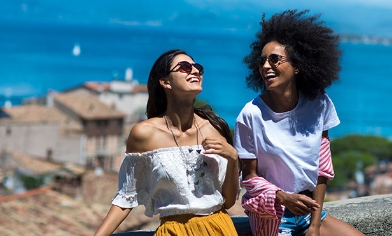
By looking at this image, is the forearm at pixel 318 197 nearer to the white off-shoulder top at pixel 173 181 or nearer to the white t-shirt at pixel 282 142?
the white t-shirt at pixel 282 142

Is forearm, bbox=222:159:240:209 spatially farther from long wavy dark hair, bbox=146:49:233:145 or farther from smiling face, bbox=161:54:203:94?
smiling face, bbox=161:54:203:94

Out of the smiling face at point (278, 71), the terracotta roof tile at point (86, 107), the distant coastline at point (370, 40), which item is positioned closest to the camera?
the smiling face at point (278, 71)

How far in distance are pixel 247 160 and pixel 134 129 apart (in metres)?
0.45

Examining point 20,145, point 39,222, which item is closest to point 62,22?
point 20,145

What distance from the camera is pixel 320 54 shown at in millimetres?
2875

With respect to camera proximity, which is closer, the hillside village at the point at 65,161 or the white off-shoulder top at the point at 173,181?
the white off-shoulder top at the point at 173,181

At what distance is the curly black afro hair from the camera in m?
2.86

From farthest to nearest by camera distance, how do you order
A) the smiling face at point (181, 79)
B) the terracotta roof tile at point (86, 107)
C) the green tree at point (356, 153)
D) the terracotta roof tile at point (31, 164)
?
1. the green tree at point (356, 153)
2. the terracotta roof tile at point (86, 107)
3. the terracotta roof tile at point (31, 164)
4. the smiling face at point (181, 79)

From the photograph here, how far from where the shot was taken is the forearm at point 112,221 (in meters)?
2.62

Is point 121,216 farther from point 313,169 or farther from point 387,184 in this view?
point 387,184

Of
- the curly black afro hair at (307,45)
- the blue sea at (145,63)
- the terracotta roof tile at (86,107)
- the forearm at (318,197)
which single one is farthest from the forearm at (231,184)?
the blue sea at (145,63)

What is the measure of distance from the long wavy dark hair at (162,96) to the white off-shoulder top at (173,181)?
0.18 meters

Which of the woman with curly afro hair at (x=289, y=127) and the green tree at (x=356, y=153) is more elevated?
the woman with curly afro hair at (x=289, y=127)

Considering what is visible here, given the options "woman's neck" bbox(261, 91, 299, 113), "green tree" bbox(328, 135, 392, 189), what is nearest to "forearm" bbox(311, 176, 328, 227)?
"woman's neck" bbox(261, 91, 299, 113)
